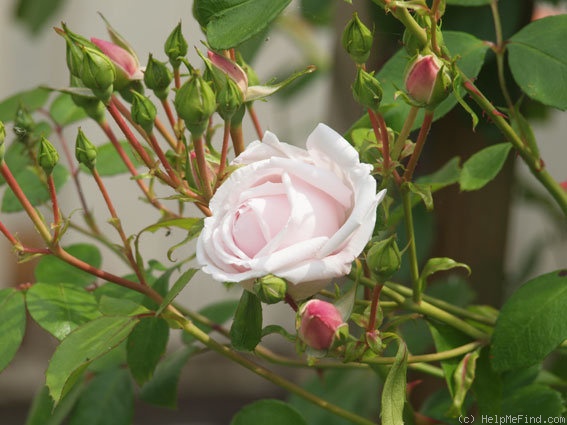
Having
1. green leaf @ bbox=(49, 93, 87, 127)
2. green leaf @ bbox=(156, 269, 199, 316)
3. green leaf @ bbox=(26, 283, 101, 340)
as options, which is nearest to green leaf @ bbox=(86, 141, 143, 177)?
green leaf @ bbox=(49, 93, 87, 127)

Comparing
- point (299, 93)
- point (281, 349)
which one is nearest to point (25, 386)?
point (281, 349)

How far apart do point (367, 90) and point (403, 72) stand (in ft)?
0.35

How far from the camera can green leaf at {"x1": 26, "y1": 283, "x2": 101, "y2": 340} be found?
1.95ft

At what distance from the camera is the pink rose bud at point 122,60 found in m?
0.57

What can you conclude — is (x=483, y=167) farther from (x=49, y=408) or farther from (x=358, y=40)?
(x=49, y=408)

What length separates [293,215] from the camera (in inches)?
18.5

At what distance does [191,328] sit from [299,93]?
2.65 feet

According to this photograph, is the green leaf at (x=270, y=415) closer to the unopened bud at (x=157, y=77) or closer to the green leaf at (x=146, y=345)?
the green leaf at (x=146, y=345)

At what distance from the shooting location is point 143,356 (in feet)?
2.16

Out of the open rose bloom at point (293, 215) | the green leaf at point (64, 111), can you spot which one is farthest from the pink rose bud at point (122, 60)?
the green leaf at point (64, 111)

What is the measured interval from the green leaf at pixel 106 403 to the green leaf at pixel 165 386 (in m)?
0.02

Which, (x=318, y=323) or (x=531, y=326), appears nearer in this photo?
(x=318, y=323)

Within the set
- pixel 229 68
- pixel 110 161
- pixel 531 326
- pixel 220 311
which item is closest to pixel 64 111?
pixel 110 161

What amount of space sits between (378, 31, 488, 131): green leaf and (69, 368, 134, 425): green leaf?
1.04 feet
